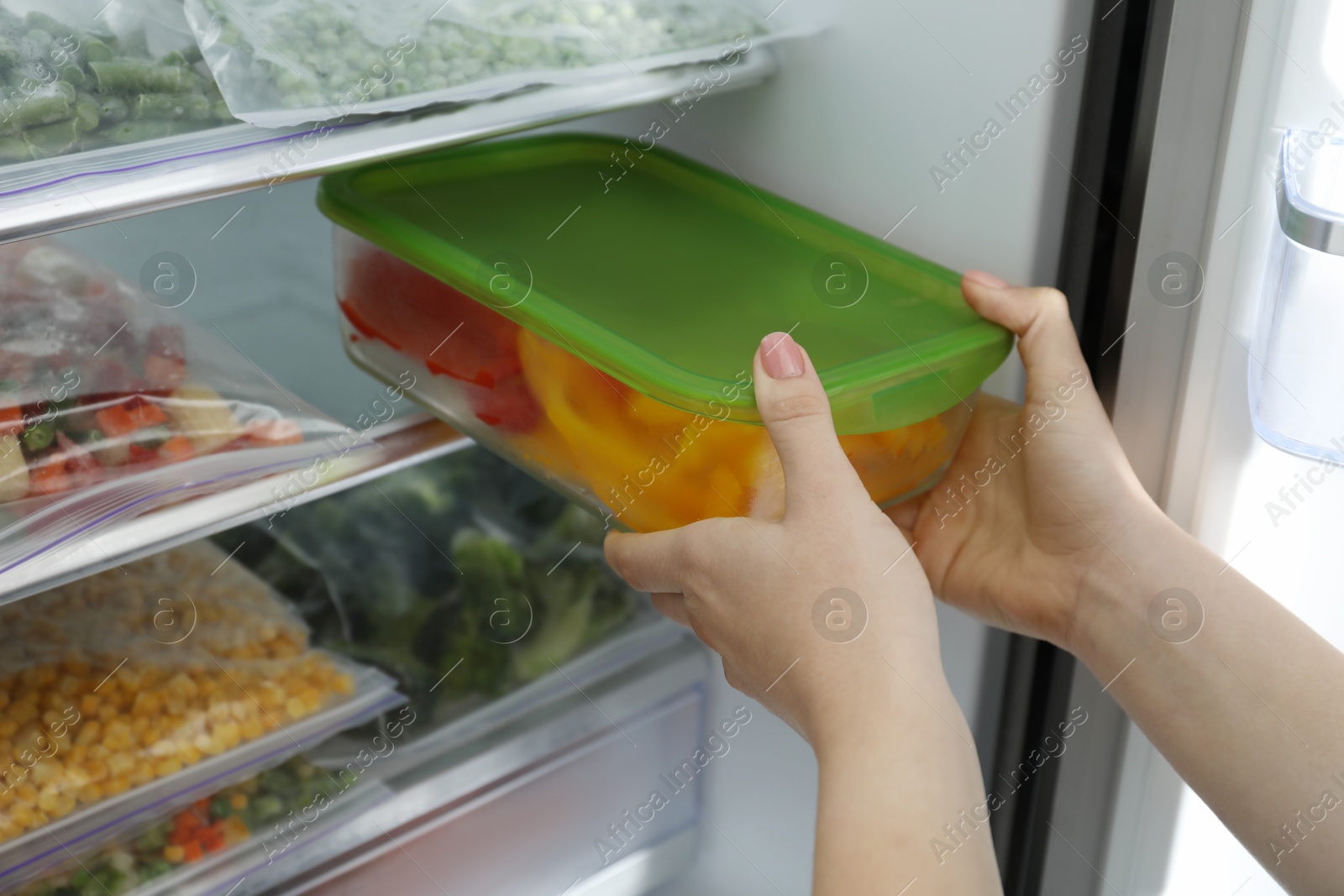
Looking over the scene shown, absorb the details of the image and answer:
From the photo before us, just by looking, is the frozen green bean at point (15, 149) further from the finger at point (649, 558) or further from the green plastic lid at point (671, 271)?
the finger at point (649, 558)

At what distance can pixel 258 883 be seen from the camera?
885 mm

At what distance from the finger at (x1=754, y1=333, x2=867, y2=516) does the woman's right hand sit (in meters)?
0.19

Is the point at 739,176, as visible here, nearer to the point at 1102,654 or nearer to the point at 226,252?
the point at 1102,654

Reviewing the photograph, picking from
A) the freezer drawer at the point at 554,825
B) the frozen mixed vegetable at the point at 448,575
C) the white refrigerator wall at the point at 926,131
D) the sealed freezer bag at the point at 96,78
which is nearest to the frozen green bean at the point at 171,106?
the sealed freezer bag at the point at 96,78

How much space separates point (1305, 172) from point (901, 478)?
302 mm

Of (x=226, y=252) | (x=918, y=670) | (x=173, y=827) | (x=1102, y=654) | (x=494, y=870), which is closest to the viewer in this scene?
(x=918, y=670)

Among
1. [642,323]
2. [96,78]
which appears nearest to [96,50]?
[96,78]

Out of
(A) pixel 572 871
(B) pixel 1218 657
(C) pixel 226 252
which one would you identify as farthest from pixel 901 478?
(C) pixel 226 252

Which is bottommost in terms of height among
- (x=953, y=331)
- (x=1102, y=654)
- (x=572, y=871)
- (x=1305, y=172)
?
(x=572, y=871)

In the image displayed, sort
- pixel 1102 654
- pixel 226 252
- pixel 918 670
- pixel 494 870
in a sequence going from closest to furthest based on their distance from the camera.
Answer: pixel 918 670, pixel 1102 654, pixel 494 870, pixel 226 252

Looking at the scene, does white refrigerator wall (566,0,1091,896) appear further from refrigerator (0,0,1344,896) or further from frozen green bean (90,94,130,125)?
frozen green bean (90,94,130,125)

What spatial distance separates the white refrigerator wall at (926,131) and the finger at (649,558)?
17 centimetres

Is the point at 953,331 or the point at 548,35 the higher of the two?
the point at 548,35

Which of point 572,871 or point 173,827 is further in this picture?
point 572,871
